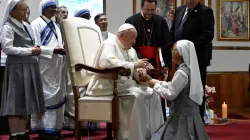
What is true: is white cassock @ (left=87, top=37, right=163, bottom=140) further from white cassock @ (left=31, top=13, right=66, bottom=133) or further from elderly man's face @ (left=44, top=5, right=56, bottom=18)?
elderly man's face @ (left=44, top=5, right=56, bottom=18)

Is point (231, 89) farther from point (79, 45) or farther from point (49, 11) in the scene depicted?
point (79, 45)

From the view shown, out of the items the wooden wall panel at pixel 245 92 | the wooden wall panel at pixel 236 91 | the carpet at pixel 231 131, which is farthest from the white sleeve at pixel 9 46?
the wooden wall panel at pixel 245 92

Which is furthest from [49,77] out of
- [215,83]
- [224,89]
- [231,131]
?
[224,89]

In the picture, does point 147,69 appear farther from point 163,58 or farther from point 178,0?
point 178,0

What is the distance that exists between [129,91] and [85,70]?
1.88 ft

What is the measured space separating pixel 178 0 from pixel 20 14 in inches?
196

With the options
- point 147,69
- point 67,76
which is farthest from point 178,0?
point 147,69

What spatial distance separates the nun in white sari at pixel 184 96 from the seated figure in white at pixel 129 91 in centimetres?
23

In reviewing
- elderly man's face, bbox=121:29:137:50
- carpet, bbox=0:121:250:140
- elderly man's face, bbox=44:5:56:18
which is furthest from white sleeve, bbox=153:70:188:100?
elderly man's face, bbox=44:5:56:18

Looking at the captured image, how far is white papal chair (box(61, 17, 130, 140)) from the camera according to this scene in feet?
12.6

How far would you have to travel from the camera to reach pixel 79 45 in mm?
4230

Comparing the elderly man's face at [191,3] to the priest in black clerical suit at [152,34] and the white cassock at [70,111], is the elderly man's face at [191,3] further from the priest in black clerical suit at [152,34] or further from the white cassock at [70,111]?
the white cassock at [70,111]

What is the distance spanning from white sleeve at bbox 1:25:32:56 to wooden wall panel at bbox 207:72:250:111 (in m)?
5.29

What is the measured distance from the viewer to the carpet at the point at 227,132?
4.87 metres
